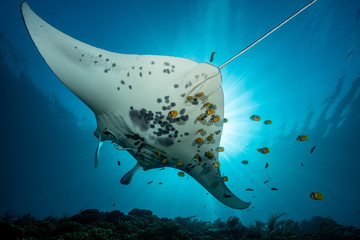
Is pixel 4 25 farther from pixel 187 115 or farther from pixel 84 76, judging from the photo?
pixel 187 115

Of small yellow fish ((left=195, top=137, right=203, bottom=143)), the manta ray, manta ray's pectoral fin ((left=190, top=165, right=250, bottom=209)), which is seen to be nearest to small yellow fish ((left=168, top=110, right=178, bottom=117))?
the manta ray

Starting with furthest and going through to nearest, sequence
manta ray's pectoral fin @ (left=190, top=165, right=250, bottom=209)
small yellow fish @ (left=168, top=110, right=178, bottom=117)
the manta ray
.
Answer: manta ray's pectoral fin @ (left=190, top=165, right=250, bottom=209), small yellow fish @ (left=168, top=110, right=178, bottom=117), the manta ray

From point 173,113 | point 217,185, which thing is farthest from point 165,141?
point 217,185

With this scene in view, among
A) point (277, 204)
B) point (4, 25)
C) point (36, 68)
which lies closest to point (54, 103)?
point (36, 68)

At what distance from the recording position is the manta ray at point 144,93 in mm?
2021

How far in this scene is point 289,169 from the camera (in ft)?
111

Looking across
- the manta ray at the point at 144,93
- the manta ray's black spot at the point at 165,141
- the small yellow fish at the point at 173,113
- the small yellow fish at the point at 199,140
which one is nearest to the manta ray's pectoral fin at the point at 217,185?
the manta ray at the point at 144,93

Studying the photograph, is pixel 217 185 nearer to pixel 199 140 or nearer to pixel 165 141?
pixel 199 140

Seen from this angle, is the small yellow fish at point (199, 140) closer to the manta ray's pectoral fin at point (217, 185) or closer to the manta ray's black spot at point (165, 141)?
the manta ray's black spot at point (165, 141)

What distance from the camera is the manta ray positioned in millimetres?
2021

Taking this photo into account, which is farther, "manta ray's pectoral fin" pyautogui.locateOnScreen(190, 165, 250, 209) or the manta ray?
"manta ray's pectoral fin" pyautogui.locateOnScreen(190, 165, 250, 209)

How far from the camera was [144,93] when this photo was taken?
242 cm

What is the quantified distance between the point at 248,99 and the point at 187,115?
1777 cm

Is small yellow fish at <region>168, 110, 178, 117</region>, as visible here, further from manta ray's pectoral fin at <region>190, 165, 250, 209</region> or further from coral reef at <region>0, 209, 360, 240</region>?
coral reef at <region>0, 209, 360, 240</region>
